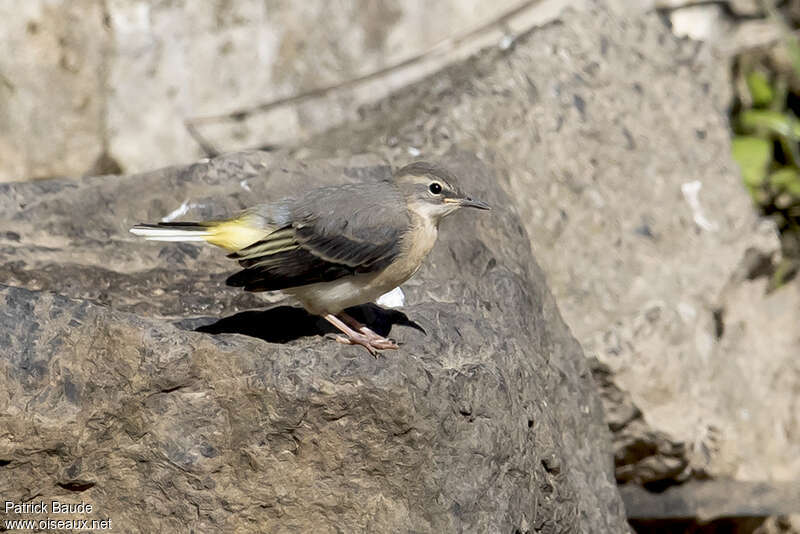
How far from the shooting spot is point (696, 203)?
7.62m

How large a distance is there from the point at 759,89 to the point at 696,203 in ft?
11.4

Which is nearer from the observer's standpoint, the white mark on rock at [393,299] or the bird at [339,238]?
the bird at [339,238]

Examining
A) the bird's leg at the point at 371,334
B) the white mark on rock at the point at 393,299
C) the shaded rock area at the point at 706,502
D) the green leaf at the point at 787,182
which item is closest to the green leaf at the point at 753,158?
the green leaf at the point at 787,182

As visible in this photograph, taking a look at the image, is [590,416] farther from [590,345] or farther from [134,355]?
[134,355]

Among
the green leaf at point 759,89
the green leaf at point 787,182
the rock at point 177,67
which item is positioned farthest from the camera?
the green leaf at point 759,89

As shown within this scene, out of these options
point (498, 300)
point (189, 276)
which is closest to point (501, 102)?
point (498, 300)

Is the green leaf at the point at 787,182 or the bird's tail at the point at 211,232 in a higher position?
the bird's tail at the point at 211,232

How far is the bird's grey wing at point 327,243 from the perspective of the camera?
4992 millimetres

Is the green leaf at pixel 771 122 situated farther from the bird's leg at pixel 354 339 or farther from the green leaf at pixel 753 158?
the bird's leg at pixel 354 339

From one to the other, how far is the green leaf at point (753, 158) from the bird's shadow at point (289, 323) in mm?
5365

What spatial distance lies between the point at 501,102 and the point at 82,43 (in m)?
3.55

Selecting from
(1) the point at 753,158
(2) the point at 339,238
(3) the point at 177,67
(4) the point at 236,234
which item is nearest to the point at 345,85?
(3) the point at 177,67

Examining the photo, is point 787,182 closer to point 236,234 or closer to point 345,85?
point 345,85

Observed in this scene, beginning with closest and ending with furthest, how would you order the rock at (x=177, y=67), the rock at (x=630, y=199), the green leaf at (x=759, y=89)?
1. the rock at (x=630, y=199)
2. the rock at (x=177, y=67)
3. the green leaf at (x=759, y=89)
